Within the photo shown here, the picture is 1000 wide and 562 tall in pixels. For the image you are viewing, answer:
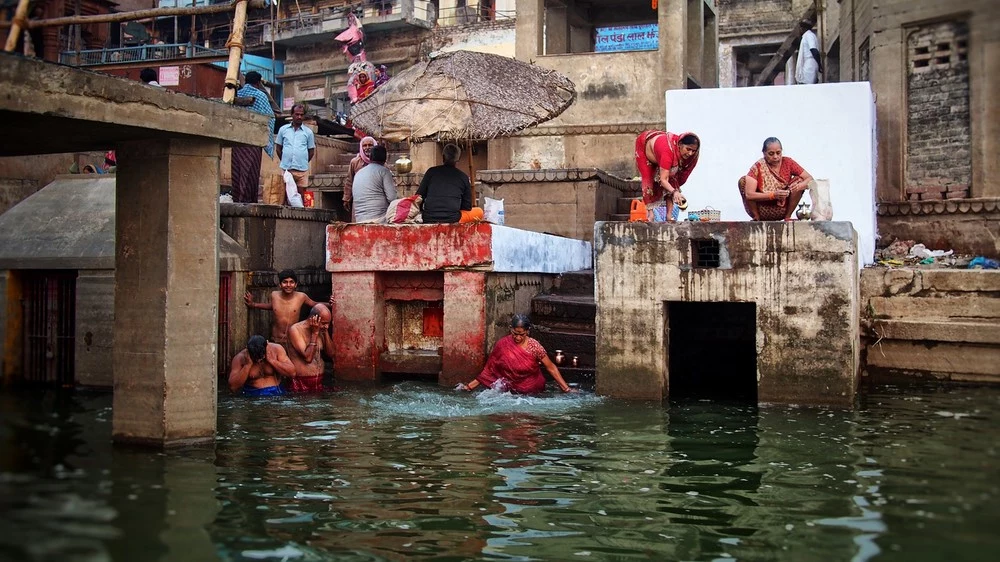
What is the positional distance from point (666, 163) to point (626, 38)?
12.5 m

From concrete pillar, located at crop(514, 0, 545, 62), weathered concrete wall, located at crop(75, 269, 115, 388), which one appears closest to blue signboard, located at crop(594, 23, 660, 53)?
concrete pillar, located at crop(514, 0, 545, 62)

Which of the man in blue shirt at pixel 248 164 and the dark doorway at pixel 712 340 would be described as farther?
the man in blue shirt at pixel 248 164

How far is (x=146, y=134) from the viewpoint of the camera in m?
6.34

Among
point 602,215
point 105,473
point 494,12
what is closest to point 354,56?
point 494,12

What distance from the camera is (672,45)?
16781 mm

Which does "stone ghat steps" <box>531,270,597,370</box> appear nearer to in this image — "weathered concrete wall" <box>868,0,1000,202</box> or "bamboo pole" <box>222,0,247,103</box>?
"bamboo pole" <box>222,0,247,103</box>

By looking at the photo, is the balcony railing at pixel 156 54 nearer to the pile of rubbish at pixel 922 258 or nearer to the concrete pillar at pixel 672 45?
the concrete pillar at pixel 672 45

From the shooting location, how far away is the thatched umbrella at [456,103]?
10.8 meters

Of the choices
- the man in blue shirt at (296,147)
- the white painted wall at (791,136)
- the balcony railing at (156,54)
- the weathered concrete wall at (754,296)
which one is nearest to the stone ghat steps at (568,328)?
the weathered concrete wall at (754,296)

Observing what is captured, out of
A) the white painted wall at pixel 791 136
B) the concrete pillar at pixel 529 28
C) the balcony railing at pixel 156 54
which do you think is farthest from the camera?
the balcony railing at pixel 156 54

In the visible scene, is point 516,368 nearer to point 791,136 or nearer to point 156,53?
point 791,136

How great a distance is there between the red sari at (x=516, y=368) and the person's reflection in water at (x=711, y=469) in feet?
4.73

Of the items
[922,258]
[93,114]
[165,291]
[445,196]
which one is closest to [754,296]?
[445,196]

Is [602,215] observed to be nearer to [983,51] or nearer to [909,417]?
[983,51]
